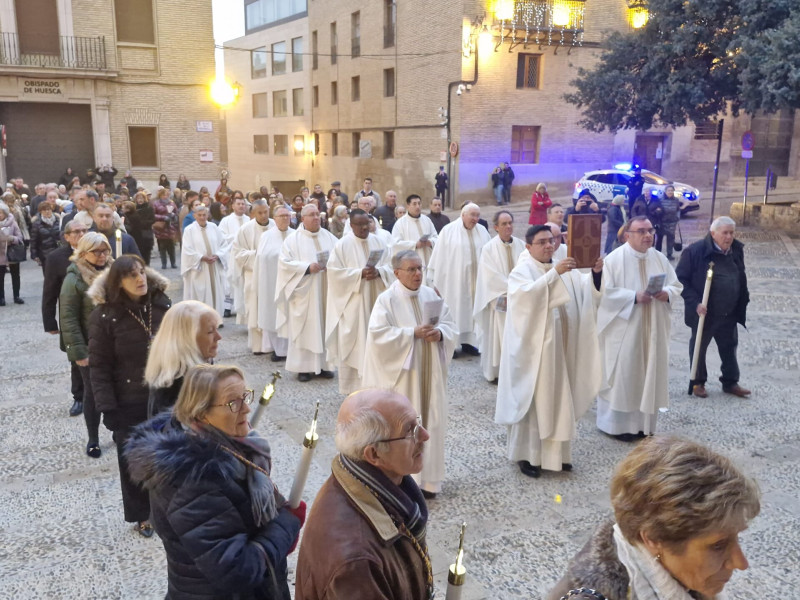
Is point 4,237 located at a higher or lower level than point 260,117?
lower

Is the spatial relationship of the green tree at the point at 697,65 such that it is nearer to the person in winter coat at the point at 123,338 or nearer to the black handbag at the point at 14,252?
the black handbag at the point at 14,252

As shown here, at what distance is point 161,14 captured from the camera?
71.8 ft

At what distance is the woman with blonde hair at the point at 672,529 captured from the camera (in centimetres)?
178

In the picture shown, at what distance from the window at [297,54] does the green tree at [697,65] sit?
2246 centimetres

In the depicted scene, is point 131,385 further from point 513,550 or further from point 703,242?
point 703,242

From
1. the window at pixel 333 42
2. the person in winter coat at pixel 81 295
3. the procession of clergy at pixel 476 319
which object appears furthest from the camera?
the window at pixel 333 42

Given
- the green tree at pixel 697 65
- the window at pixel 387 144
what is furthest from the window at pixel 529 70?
the window at pixel 387 144

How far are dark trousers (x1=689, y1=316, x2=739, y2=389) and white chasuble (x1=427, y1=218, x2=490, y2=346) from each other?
9.24ft

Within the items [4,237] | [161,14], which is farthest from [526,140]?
[4,237]

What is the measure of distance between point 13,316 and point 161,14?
13744mm

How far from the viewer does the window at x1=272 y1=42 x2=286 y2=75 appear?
142 feet

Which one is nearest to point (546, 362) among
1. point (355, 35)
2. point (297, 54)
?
point (355, 35)

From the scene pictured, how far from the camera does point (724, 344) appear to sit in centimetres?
758

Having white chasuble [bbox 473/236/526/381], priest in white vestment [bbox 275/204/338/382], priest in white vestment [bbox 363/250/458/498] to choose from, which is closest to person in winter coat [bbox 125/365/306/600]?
priest in white vestment [bbox 363/250/458/498]
